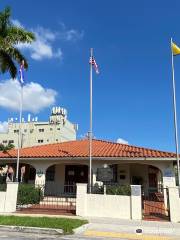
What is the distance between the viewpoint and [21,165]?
24.2 metres

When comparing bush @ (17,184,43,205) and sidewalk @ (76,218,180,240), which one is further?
bush @ (17,184,43,205)

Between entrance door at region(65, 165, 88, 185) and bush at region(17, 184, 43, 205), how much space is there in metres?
5.03

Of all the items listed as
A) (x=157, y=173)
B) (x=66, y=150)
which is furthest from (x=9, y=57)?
(x=157, y=173)

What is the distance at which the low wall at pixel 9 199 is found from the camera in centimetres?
1590

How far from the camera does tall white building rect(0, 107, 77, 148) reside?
79.4 m

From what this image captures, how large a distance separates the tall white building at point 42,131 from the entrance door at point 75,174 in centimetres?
5554

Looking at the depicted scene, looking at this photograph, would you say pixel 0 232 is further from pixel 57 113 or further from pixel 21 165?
pixel 57 113

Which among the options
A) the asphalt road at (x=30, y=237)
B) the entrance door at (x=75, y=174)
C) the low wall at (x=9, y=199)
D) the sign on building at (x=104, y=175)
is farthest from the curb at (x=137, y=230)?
the entrance door at (x=75, y=174)

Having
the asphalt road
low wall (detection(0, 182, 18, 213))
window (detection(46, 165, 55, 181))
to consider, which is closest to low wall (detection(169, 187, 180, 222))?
the asphalt road

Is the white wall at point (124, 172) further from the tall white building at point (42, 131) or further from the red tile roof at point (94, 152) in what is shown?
the tall white building at point (42, 131)

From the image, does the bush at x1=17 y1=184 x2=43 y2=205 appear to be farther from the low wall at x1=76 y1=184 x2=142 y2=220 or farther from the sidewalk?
the sidewalk

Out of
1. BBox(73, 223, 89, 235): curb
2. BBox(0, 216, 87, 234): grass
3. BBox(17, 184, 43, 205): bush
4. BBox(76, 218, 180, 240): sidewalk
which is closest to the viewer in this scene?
BBox(76, 218, 180, 240): sidewalk

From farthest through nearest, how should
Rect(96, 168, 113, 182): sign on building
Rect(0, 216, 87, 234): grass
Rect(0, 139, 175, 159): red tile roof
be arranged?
1. Rect(0, 139, 175, 159): red tile roof
2. Rect(96, 168, 113, 182): sign on building
3. Rect(0, 216, 87, 234): grass

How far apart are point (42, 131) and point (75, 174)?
5880 cm
